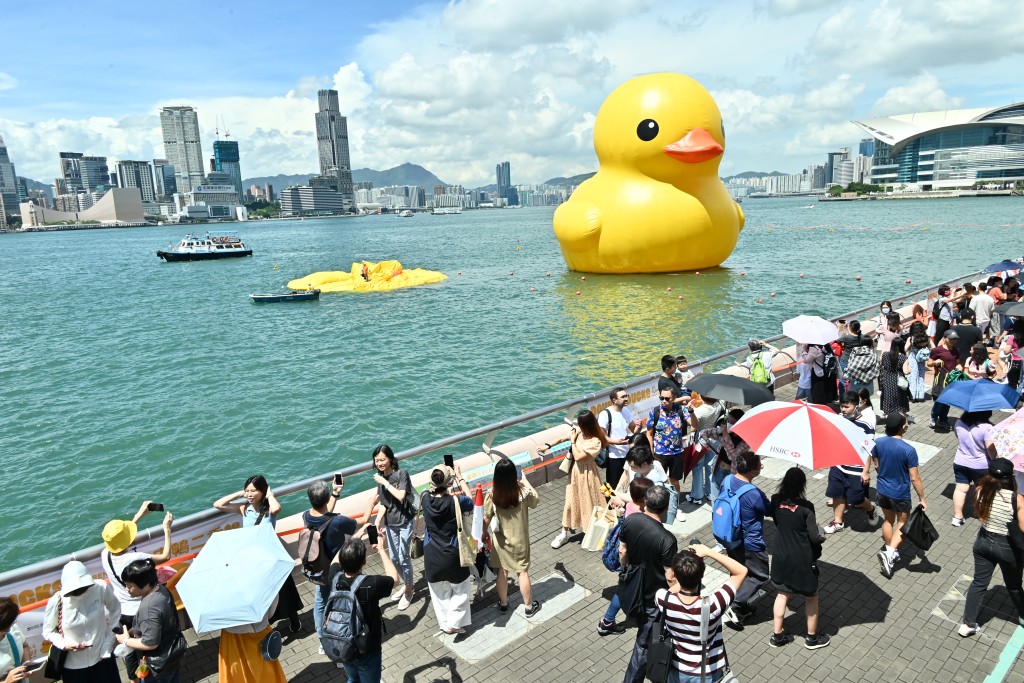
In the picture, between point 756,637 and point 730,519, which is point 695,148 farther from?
point 756,637

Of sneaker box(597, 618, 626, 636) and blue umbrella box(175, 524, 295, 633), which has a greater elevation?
blue umbrella box(175, 524, 295, 633)

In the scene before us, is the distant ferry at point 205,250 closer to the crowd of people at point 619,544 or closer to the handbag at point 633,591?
the crowd of people at point 619,544

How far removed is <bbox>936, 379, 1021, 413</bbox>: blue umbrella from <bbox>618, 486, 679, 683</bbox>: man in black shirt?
4.31 meters

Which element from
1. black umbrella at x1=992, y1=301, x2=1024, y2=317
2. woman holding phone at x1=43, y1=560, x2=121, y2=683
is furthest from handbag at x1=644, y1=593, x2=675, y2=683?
black umbrella at x1=992, y1=301, x2=1024, y2=317

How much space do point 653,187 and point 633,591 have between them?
23.2m

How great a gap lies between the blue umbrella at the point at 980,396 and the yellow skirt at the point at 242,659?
277 inches

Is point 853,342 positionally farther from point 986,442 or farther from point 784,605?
point 784,605

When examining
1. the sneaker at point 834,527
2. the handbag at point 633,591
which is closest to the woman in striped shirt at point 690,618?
the handbag at point 633,591

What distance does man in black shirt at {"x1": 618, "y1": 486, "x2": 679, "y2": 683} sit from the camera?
15.2 ft

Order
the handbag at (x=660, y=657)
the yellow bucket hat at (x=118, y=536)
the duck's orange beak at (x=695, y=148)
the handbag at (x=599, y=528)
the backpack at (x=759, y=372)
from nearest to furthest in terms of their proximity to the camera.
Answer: the handbag at (x=660, y=657), the yellow bucket hat at (x=118, y=536), the handbag at (x=599, y=528), the backpack at (x=759, y=372), the duck's orange beak at (x=695, y=148)

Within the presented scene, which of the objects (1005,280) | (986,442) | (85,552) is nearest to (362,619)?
(85,552)

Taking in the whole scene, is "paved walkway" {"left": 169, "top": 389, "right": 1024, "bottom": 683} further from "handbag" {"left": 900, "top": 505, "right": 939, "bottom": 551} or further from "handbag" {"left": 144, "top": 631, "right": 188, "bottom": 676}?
"handbag" {"left": 144, "top": 631, "right": 188, "bottom": 676}

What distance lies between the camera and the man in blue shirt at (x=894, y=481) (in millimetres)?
6273

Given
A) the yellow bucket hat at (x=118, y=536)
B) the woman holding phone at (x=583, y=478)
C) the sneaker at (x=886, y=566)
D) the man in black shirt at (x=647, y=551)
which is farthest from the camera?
the woman holding phone at (x=583, y=478)
